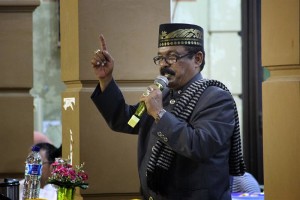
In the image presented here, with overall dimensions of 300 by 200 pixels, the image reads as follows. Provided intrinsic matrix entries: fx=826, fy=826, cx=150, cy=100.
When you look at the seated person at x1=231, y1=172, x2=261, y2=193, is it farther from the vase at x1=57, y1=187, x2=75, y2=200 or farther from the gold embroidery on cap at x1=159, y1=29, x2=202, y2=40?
the gold embroidery on cap at x1=159, y1=29, x2=202, y2=40

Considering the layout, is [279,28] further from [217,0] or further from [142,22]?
[217,0]

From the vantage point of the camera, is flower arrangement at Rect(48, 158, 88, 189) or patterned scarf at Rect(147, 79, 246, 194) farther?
flower arrangement at Rect(48, 158, 88, 189)

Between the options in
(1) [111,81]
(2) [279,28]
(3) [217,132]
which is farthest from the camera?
(1) [111,81]

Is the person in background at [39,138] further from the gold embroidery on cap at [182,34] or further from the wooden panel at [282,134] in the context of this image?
the wooden panel at [282,134]

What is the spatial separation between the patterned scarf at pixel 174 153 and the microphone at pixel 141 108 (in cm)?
13

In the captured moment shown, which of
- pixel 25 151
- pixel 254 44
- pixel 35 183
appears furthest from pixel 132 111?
pixel 254 44

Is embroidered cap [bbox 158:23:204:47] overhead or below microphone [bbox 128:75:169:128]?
overhead

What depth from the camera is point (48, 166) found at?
6.50 m

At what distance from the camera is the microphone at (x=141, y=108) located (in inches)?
139

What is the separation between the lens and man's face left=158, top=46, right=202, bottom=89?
3.73 metres

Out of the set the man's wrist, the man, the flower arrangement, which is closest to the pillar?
the flower arrangement

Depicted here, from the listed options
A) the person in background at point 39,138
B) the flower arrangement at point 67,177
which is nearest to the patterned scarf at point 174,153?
the flower arrangement at point 67,177

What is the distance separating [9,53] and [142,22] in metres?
1.82

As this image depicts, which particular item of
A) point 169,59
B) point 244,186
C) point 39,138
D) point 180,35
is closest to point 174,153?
point 169,59
